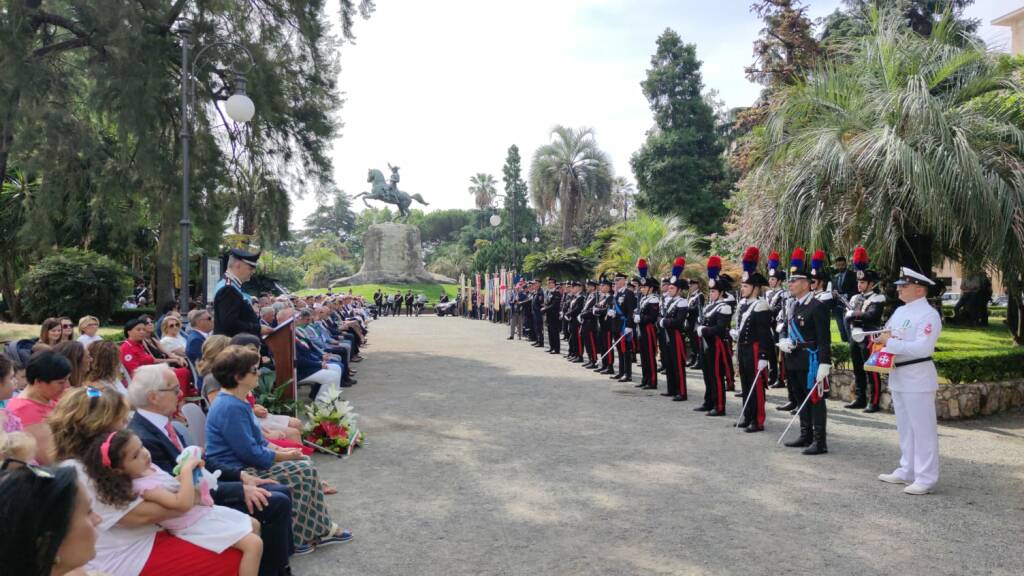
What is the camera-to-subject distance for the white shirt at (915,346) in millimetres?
5957

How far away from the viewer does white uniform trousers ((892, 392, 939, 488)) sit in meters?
5.73

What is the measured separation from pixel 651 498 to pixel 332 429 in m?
3.25

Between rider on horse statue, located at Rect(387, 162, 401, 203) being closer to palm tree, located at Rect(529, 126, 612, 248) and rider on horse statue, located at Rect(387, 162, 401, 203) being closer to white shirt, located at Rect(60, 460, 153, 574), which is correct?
palm tree, located at Rect(529, 126, 612, 248)

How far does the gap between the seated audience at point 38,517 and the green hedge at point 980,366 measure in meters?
9.42

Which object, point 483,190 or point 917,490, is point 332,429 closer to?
point 917,490

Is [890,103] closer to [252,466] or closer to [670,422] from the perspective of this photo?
[670,422]

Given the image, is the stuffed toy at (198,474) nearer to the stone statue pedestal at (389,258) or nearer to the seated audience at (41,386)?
the seated audience at (41,386)

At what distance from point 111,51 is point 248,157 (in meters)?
3.92

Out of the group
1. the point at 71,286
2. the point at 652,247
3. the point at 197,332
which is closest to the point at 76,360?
the point at 197,332

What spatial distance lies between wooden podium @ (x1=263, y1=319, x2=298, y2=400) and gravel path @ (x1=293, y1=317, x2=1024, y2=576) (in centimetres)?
105

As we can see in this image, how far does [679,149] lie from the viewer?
35000mm

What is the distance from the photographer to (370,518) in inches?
202

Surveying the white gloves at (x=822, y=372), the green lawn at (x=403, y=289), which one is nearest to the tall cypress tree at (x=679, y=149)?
the green lawn at (x=403, y=289)

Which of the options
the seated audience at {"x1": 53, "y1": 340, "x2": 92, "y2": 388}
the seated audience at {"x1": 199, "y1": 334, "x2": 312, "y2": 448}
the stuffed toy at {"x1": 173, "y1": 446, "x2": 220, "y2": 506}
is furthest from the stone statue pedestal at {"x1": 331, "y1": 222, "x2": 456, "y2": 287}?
the stuffed toy at {"x1": 173, "y1": 446, "x2": 220, "y2": 506}
